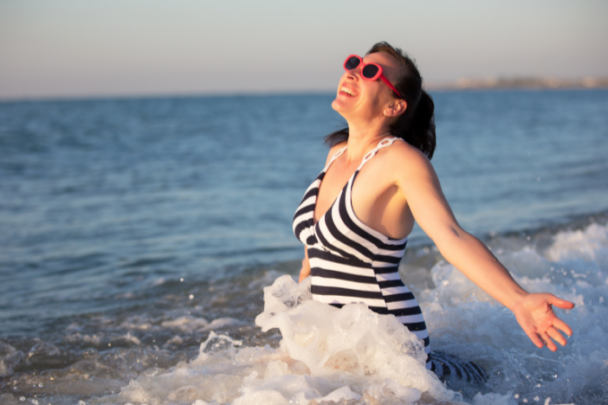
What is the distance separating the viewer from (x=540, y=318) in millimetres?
2145

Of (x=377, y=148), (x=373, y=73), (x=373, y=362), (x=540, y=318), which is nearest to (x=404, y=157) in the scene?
(x=377, y=148)

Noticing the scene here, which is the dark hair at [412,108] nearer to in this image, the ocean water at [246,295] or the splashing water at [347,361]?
the ocean water at [246,295]

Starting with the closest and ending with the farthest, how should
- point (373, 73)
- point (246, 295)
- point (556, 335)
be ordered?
point (556, 335) < point (373, 73) < point (246, 295)

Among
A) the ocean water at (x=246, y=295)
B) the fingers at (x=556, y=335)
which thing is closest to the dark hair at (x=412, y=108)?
the ocean water at (x=246, y=295)

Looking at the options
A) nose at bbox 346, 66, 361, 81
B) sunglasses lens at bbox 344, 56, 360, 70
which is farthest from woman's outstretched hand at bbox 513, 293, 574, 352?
sunglasses lens at bbox 344, 56, 360, 70

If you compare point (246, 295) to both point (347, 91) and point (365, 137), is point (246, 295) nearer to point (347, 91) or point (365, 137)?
point (365, 137)

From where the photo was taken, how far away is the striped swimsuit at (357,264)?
9.18ft

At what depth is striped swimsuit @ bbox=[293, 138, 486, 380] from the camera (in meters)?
2.80

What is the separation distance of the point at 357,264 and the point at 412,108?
987mm

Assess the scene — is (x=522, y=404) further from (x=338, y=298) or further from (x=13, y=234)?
(x=13, y=234)

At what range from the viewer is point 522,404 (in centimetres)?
321

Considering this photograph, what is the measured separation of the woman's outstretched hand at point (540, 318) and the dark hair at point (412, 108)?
1.34 m

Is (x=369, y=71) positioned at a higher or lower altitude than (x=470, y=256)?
higher

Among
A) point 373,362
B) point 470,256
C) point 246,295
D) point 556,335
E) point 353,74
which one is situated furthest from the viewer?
point 246,295
